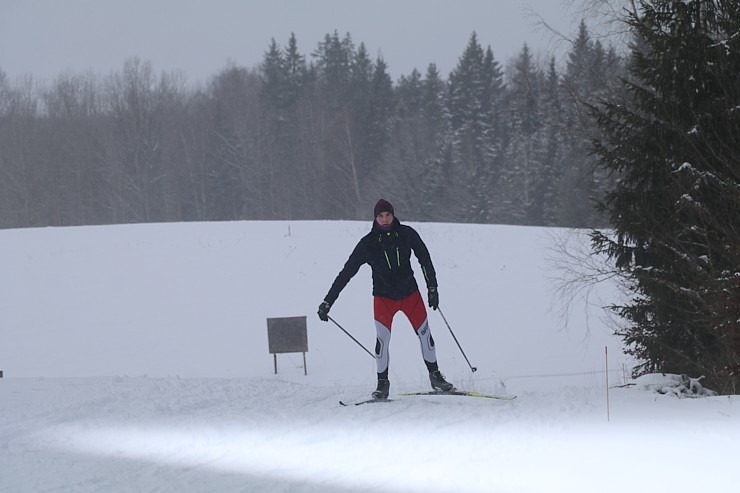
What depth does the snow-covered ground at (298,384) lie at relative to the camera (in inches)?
196

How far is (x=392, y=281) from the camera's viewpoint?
26.1 feet

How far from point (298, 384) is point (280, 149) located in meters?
57.5

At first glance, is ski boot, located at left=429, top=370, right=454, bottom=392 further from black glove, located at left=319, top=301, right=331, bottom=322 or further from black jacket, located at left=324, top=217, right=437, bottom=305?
black glove, located at left=319, top=301, right=331, bottom=322

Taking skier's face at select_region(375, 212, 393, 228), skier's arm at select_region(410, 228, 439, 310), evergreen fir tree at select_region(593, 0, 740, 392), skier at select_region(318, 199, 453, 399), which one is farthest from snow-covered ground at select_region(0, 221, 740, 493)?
skier's face at select_region(375, 212, 393, 228)

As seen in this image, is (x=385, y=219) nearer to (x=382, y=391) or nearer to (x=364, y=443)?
(x=382, y=391)

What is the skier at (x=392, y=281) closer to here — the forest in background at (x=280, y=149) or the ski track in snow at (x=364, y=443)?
the ski track in snow at (x=364, y=443)

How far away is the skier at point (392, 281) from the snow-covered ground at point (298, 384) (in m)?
0.68

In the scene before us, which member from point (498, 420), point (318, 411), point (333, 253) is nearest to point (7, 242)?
point (333, 253)

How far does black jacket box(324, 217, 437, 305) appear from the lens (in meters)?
7.96

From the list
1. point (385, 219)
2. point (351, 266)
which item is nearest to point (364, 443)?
point (351, 266)

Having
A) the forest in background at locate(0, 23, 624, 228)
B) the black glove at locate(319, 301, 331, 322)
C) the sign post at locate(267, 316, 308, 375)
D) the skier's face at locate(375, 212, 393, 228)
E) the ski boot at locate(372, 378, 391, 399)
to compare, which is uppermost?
the forest in background at locate(0, 23, 624, 228)

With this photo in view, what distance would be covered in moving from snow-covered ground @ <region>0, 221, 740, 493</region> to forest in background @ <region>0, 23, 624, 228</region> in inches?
1248

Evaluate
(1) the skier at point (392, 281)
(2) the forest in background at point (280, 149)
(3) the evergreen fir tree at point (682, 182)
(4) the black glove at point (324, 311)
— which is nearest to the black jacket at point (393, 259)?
(1) the skier at point (392, 281)

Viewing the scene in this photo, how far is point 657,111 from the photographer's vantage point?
903 cm
